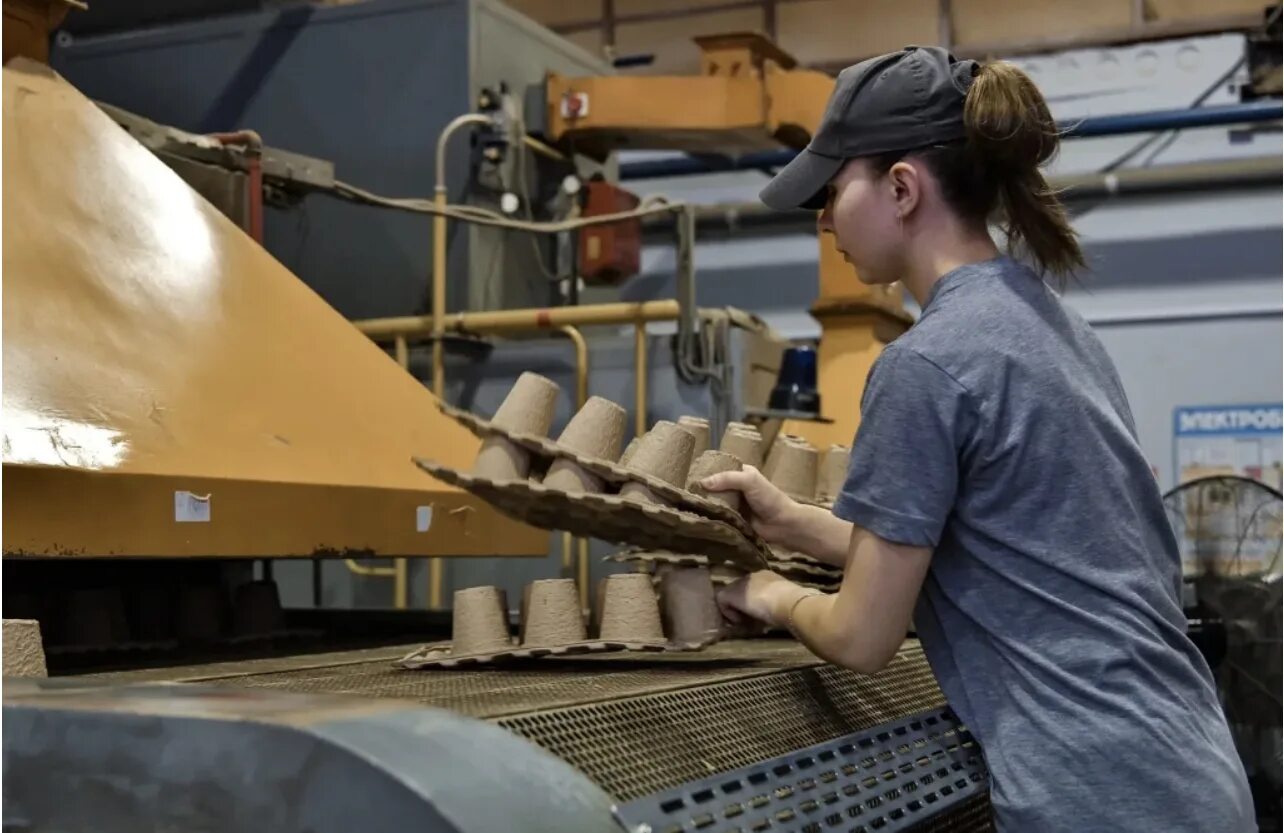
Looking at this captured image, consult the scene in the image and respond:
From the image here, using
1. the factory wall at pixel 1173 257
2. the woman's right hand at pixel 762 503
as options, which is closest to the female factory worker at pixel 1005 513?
the woman's right hand at pixel 762 503

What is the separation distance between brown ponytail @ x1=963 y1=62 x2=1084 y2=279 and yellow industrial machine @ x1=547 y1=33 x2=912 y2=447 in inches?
84.5

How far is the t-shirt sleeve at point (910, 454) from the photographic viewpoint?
1.19 metres

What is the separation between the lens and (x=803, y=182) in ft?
4.57

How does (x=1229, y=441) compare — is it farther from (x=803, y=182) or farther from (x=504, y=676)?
(x=504, y=676)

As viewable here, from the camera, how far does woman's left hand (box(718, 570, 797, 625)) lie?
4.66 ft

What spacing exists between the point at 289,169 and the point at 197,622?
1037mm

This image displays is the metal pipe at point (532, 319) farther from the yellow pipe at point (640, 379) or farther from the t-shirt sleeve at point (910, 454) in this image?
the t-shirt sleeve at point (910, 454)

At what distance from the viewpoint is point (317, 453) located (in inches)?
68.2

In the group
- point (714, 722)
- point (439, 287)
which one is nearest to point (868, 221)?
point (714, 722)

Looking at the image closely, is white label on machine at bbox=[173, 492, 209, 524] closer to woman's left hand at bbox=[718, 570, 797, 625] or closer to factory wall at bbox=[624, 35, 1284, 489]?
woman's left hand at bbox=[718, 570, 797, 625]

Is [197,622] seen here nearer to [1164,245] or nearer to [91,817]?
[91,817]

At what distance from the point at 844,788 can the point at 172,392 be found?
3.01 ft

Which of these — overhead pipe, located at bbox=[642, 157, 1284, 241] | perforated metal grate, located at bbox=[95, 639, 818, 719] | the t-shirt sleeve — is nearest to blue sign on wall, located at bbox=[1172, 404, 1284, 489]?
overhead pipe, located at bbox=[642, 157, 1284, 241]

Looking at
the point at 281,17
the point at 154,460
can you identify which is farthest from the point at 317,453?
the point at 281,17
